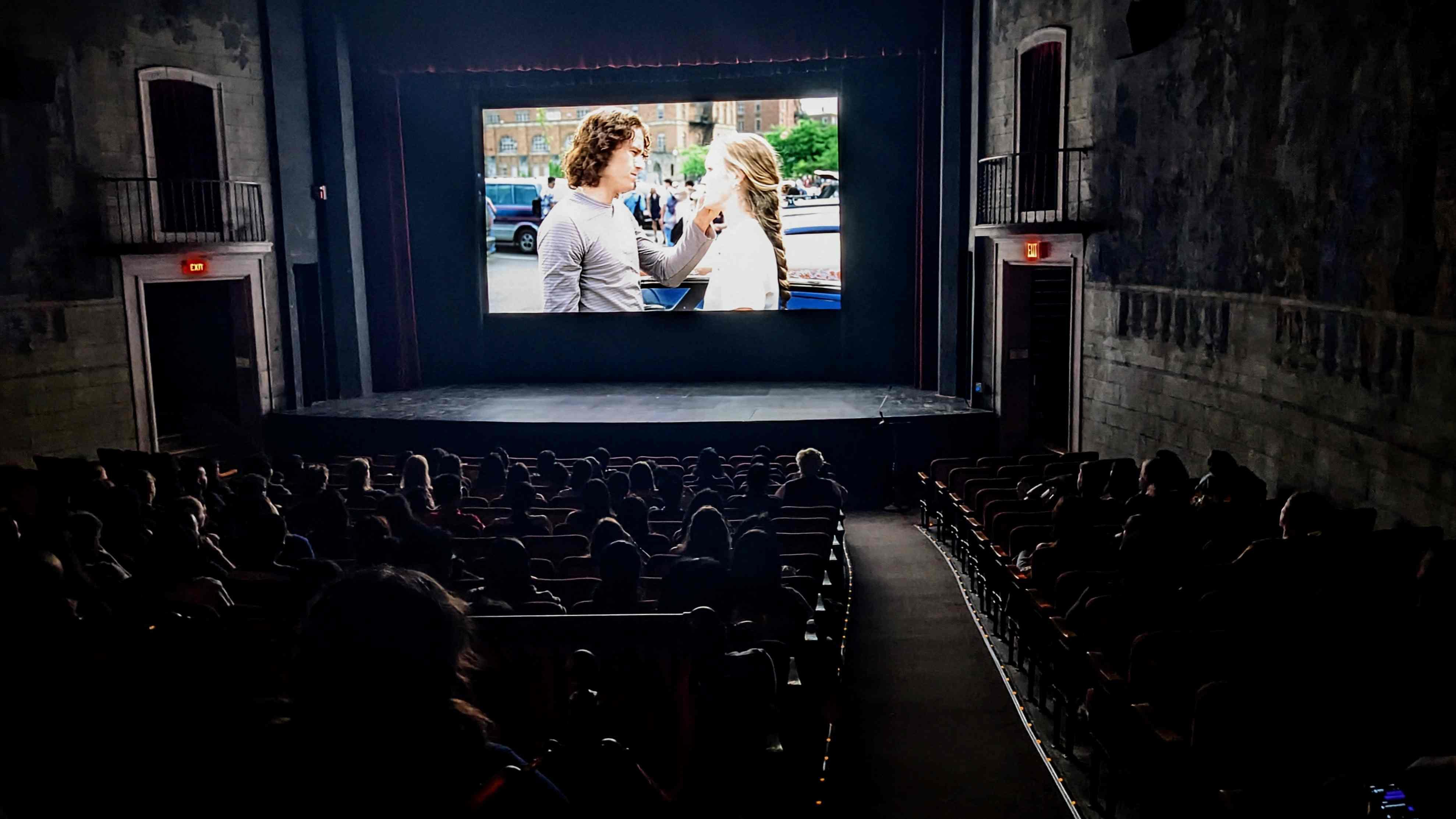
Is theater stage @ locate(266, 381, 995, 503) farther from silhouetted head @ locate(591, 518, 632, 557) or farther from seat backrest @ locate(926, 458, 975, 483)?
silhouetted head @ locate(591, 518, 632, 557)

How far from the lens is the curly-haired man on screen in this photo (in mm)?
14836

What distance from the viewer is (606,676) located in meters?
3.50

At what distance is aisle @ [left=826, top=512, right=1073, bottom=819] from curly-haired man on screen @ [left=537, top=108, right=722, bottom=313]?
8283 millimetres

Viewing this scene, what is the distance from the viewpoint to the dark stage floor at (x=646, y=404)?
519 inches

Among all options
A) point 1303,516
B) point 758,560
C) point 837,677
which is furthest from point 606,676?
point 1303,516

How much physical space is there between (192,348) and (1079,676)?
1362cm

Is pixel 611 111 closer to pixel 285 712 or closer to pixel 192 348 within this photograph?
pixel 192 348

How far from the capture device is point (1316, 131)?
25.1 ft

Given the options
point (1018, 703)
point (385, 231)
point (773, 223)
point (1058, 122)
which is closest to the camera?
point (1018, 703)

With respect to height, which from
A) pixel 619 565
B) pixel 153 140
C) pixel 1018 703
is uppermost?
pixel 153 140

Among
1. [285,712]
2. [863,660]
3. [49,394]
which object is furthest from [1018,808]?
[49,394]

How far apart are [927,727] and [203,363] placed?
12829mm

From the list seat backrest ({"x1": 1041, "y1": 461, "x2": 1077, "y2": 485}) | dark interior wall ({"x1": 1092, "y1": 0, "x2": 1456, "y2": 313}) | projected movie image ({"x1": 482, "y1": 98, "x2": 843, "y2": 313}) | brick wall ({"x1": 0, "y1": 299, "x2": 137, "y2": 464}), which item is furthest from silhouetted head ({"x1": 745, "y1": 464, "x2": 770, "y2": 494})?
brick wall ({"x1": 0, "y1": 299, "x2": 137, "y2": 464})

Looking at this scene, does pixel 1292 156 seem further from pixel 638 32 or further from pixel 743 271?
pixel 638 32
